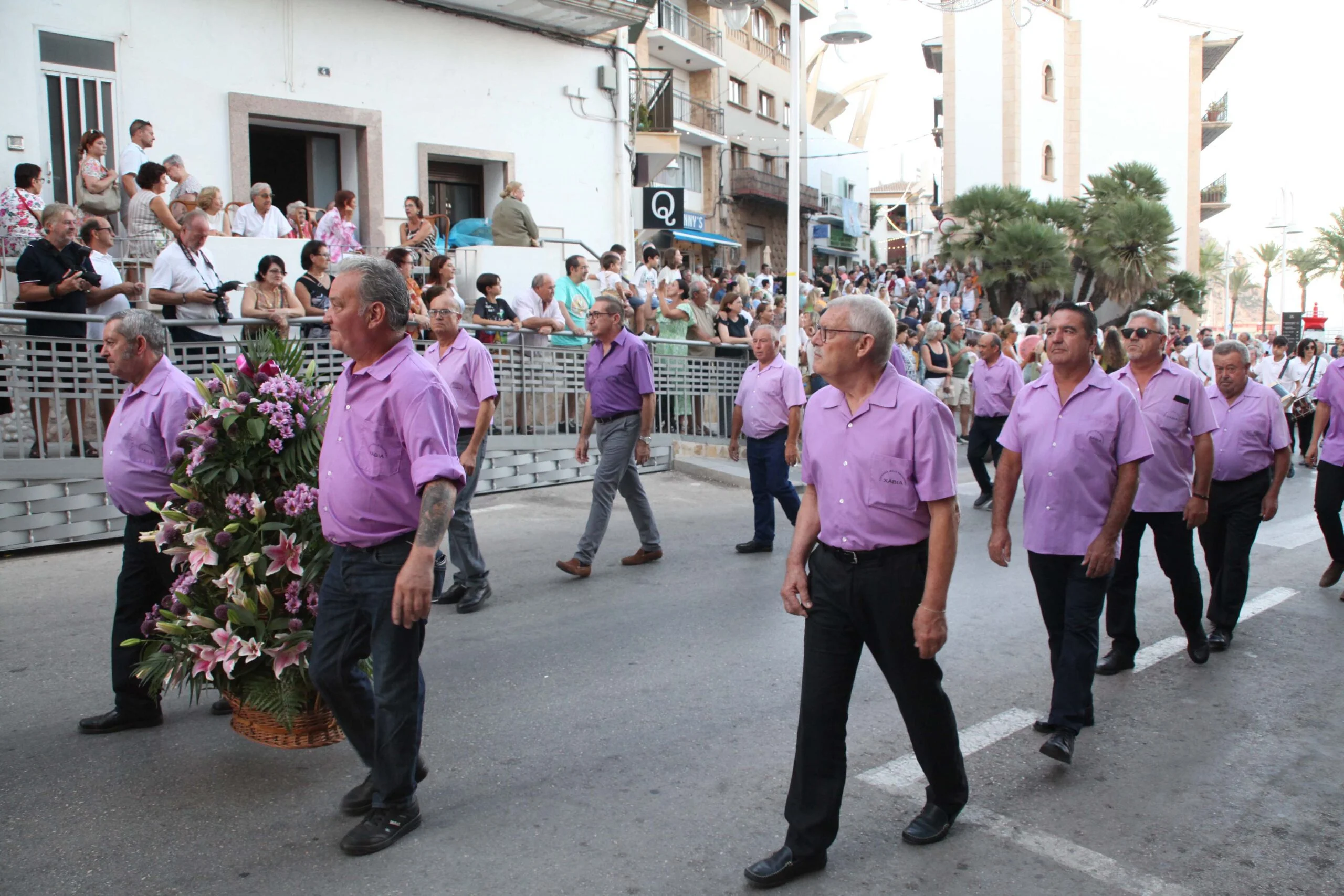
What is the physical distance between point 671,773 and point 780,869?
973 mm

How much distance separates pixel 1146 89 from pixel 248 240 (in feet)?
171

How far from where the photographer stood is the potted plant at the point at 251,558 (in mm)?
4367

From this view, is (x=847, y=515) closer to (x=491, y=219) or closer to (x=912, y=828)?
(x=912, y=828)

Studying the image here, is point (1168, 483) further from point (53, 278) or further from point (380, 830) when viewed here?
point (53, 278)

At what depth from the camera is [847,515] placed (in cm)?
363

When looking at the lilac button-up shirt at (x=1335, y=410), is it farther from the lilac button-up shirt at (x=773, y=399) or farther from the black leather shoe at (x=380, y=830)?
the black leather shoe at (x=380, y=830)

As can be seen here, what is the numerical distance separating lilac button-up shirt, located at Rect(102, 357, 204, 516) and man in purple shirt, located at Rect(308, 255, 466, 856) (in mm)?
1349

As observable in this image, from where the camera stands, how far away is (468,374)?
7.14 meters

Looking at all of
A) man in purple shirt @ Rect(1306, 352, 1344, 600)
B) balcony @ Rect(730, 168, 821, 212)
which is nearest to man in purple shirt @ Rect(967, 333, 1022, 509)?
man in purple shirt @ Rect(1306, 352, 1344, 600)

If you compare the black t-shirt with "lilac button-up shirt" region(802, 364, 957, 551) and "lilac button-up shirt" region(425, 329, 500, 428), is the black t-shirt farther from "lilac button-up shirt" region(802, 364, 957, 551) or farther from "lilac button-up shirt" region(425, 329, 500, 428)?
"lilac button-up shirt" region(802, 364, 957, 551)

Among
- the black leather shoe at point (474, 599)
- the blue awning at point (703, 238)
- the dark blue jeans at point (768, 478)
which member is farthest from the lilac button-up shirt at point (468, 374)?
the blue awning at point (703, 238)

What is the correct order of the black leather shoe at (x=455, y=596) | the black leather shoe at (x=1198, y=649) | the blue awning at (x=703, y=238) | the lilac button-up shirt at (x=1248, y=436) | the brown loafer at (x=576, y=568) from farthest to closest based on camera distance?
the blue awning at (x=703, y=238)
the brown loafer at (x=576, y=568)
the black leather shoe at (x=455, y=596)
the lilac button-up shirt at (x=1248, y=436)
the black leather shoe at (x=1198, y=649)

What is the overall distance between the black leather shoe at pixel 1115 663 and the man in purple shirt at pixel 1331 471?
2901 mm

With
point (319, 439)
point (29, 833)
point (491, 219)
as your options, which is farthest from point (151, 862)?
point (491, 219)
